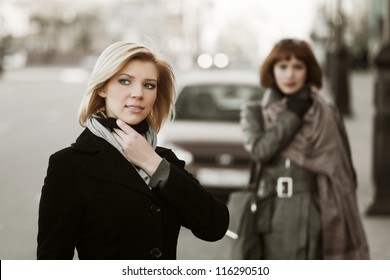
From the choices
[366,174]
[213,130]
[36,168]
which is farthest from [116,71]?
[36,168]

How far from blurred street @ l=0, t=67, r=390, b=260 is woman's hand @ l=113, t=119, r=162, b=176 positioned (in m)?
0.25

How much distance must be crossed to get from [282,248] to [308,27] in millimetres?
63499

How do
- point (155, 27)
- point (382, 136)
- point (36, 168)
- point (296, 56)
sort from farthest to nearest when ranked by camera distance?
point (155, 27), point (36, 168), point (382, 136), point (296, 56)

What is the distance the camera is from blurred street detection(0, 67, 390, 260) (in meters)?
6.54

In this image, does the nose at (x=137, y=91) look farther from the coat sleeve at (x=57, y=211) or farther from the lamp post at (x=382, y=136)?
the lamp post at (x=382, y=136)

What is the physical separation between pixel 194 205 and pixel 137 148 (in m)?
0.18

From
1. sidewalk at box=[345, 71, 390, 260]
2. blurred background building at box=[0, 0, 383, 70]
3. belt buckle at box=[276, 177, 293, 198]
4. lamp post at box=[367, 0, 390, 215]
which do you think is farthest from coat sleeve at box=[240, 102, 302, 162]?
blurred background building at box=[0, 0, 383, 70]

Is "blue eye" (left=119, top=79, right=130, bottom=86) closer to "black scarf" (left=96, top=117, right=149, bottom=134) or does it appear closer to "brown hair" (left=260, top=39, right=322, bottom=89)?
"black scarf" (left=96, top=117, right=149, bottom=134)

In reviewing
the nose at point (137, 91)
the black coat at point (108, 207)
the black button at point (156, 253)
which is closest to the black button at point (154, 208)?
the black coat at point (108, 207)

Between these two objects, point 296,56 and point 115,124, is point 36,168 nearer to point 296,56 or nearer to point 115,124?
point 296,56

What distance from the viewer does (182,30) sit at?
7994 centimetres

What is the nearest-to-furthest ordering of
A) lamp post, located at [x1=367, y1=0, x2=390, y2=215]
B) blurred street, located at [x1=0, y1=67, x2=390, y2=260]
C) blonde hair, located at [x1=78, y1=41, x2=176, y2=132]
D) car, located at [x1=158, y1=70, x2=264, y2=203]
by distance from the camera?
blonde hair, located at [x1=78, y1=41, x2=176, y2=132]
blurred street, located at [x1=0, y1=67, x2=390, y2=260]
car, located at [x1=158, y1=70, x2=264, y2=203]
lamp post, located at [x1=367, y1=0, x2=390, y2=215]

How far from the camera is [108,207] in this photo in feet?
6.30

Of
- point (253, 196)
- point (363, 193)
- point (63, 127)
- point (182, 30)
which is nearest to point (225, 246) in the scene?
point (253, 196)
